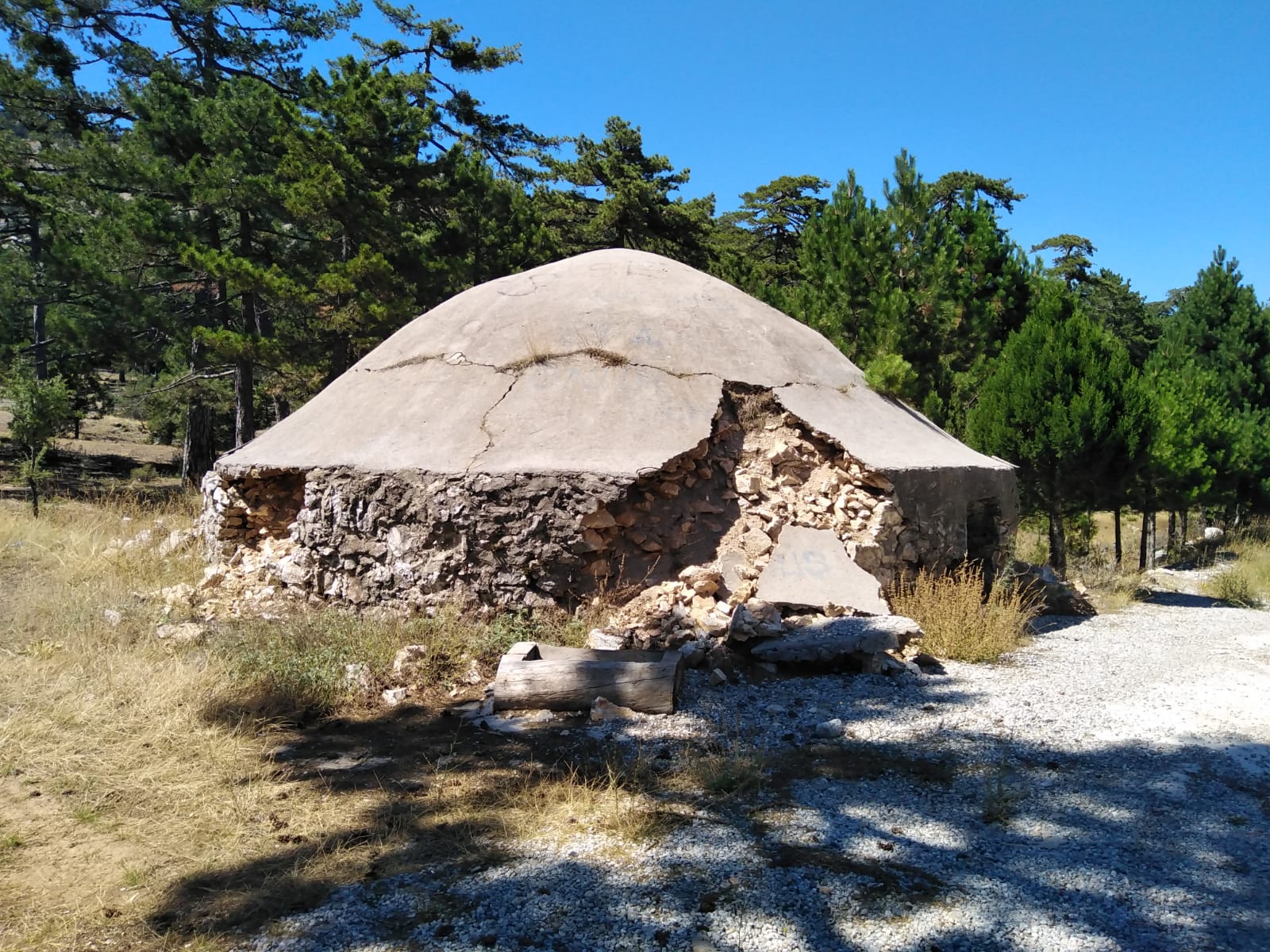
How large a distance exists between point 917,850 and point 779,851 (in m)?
0.56

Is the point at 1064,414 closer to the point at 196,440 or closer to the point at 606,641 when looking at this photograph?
the point at 606,641

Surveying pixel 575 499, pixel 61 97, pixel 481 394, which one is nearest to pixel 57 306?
pixel 61 97

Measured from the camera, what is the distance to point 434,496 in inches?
253

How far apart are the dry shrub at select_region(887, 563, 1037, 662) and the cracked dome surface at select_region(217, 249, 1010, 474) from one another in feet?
3.28

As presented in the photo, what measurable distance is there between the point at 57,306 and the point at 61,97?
4.19 m

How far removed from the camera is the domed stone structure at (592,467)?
6.41 metres

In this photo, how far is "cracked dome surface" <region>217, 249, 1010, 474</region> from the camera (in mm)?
6770

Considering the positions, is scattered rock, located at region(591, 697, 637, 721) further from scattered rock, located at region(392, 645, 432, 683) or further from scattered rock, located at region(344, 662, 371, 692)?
scattered rock, located at region(344, 662, 371, 692)

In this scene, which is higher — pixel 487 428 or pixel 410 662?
pixel 487 428

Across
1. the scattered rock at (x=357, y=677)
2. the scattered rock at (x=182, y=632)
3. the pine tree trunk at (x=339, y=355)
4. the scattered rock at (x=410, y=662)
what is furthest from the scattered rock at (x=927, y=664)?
the pine tree trunk at (x=339, y=355)

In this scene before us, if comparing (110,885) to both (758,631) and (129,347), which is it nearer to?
(758,631)

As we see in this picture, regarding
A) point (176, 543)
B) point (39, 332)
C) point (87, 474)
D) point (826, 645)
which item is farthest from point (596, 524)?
point (87, 474)

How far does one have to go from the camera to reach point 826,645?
19.1 ft

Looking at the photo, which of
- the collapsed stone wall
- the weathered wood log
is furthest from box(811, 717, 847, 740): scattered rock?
the collapsed stone wall
